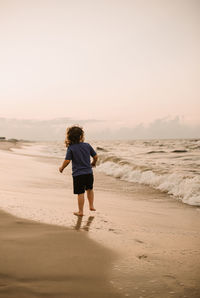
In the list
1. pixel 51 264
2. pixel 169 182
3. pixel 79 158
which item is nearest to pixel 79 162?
pixel 79 158

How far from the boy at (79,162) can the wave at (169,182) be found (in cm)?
312

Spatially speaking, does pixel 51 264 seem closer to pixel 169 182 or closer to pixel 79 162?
pixel 79 162

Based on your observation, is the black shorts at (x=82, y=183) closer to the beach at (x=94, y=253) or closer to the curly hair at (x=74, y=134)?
the beach at (x=94, y=253)

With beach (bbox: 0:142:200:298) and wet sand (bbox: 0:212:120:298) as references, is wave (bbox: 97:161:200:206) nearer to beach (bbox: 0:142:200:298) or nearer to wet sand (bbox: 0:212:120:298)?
beach (bbox: 0:142:200:298)

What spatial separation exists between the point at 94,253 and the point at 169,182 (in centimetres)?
643

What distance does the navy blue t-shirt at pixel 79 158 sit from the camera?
4.84 metres

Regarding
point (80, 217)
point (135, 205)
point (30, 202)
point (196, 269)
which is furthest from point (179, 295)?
point (135, 205)

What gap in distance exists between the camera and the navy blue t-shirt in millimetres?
4836

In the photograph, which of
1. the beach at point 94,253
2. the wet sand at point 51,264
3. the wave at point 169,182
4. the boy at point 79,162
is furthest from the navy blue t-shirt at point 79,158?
the wave at point 169,182

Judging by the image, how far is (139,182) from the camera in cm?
1016

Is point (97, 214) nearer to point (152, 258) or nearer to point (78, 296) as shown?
point (152, 258)

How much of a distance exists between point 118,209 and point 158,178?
4743 mm

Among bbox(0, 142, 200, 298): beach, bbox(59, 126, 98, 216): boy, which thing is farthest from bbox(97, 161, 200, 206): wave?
bbox(59, 126, 98, 216): boy

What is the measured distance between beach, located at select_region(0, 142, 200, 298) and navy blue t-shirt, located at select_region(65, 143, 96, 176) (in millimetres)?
748
